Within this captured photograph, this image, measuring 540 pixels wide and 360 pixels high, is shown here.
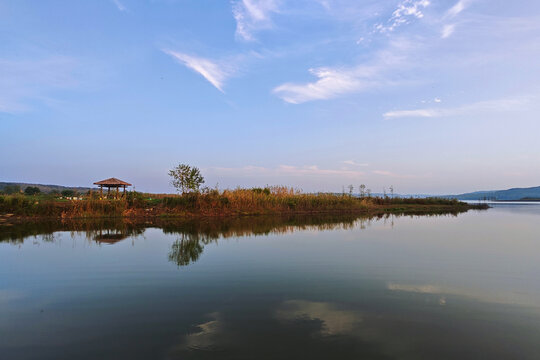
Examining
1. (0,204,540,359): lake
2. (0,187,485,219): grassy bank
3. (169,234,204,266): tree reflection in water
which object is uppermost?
(0,187,485,219): grassy bank

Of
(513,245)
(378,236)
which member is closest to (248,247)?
(378,236)

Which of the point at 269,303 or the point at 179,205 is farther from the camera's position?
the point at 179,205

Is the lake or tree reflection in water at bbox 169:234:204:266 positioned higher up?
tree reflection in water at bbox 169:234:204:266

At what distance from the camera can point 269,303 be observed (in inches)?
174

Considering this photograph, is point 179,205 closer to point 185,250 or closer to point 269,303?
point 185,250

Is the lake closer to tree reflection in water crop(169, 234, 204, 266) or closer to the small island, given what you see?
tree reflection in water crop(169, 234, 204, 266)

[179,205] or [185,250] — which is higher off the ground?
[179,205]

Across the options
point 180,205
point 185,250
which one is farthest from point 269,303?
point 180,205

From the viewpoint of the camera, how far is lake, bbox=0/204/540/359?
3146mm

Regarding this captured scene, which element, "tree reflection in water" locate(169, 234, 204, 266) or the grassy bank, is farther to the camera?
the grassy bank

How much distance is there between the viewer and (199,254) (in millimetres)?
8102

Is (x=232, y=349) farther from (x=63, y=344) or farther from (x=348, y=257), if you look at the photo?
(x=348, y=257)

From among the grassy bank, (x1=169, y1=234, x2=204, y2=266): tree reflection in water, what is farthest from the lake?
the grassy bank

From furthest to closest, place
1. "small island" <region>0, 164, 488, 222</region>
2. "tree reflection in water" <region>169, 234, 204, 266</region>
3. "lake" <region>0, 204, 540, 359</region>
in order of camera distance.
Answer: "small island" <region>0, 164, 488, 222</region> → "tree reflection in water" <region>169, 234, 204, 266</region> → "lake" <region>0, 204, 540, 359</region>
